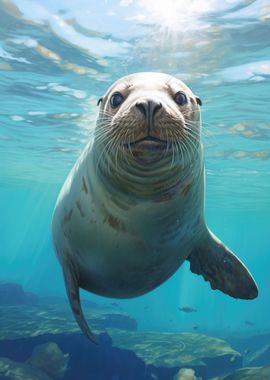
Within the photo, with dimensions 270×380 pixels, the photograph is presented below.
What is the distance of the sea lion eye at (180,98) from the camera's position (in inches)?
123

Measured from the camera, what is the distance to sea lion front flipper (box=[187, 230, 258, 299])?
4564mm

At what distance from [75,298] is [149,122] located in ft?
6.20

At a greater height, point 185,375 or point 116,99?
point 116,99

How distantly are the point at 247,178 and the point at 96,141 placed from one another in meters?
23.9

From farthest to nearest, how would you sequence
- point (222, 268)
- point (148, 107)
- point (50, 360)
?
point (50, 360) < point (222, 268) < point (148, 107)

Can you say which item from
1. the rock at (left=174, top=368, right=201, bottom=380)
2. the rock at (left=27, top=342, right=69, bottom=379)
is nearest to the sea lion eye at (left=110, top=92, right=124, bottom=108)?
the rock at (left=174, top=368, right=201, bottom=380)

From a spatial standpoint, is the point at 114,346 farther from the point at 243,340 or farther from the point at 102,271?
the point at 243,340

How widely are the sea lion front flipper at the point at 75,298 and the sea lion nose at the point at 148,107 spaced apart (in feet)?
5.98

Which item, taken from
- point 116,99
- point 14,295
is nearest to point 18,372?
point 116,99

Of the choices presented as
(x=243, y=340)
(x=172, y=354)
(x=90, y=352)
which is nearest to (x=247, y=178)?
(x=243, y=340)

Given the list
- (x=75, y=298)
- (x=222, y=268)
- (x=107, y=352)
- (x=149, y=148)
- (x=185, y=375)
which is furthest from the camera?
(x=107, y=352)

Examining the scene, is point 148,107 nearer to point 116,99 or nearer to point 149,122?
point 149,122

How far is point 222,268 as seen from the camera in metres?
4.77

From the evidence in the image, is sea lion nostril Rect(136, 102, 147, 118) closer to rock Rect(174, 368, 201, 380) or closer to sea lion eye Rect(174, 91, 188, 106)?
sea lion eye Rect(174, 91, 188, 106)
